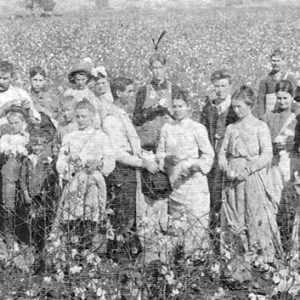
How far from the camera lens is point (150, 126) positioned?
183 inches

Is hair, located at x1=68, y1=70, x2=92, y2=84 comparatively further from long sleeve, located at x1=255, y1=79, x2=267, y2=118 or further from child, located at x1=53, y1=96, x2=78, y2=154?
long sleeve, located at x1=255, y1=79, x2=267, y2=118

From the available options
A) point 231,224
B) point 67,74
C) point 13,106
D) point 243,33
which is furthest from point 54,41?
point 231,224

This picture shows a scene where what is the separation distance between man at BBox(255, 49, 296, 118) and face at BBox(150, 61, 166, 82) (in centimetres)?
50

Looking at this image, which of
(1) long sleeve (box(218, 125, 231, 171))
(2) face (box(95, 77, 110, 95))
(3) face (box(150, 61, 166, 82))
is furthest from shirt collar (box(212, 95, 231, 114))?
(2) face (box(95, 77, 110, 95))

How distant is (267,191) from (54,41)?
57.8 inches

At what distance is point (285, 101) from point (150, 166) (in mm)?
733

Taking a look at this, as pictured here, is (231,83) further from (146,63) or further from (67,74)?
(67,74)

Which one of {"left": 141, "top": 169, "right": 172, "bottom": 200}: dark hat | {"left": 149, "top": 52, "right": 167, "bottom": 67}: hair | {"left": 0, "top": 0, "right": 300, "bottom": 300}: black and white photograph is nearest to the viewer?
{"left": 0, "top": 0, "right": 300, "bottom": 300}: black and white photograph

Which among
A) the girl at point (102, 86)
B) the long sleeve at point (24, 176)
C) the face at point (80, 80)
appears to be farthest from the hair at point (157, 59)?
the long sleeve at point (24, 176)

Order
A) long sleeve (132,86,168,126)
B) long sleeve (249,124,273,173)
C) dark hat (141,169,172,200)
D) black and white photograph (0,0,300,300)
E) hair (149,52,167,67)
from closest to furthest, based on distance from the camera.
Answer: black and white photograph (0,0,300,300)
long sleeve (249,124,273,173)
dark hat (141,169,172,200)
long sleeve (132,86,168,126)
hair (149,52,167,67)

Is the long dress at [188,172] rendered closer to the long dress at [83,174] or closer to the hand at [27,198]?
the long dress at [83,174]

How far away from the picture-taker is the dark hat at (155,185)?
455 cm

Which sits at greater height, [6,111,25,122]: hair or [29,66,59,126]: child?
[29,66,59,126]: child

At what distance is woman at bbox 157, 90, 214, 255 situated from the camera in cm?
448
